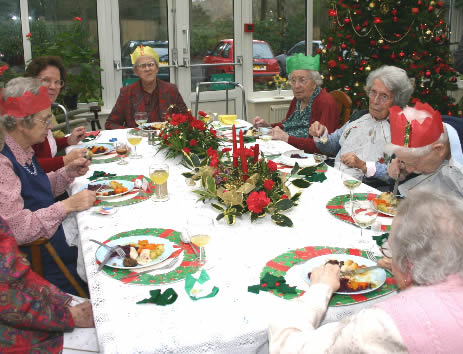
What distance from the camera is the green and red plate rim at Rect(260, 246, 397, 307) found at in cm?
118

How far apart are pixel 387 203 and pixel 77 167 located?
1.43 m

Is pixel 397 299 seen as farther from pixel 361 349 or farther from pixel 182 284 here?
pixel 182 284

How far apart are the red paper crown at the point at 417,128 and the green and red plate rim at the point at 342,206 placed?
0.91 ft

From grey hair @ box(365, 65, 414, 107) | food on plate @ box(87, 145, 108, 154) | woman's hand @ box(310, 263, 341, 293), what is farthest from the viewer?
food on plate @ box(87, 145, 108, 154)

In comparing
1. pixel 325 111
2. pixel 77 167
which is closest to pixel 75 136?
pixel 77 167

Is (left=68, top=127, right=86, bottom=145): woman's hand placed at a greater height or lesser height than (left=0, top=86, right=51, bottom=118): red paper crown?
lesser

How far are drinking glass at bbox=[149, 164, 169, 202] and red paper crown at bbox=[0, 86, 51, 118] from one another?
0.56m

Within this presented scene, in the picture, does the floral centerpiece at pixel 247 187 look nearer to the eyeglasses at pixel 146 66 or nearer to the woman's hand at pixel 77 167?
the woman's hand at pixel 77 167

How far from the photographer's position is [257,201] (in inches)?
64.0

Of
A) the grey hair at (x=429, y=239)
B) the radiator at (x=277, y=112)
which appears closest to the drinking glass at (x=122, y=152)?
the grey hair at (x=429, y=239)

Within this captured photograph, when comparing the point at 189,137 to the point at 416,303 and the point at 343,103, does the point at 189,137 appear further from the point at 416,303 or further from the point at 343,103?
the point at 416,303

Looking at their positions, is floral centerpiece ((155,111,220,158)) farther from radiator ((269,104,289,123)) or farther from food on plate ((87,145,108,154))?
radiator ((269,104,289,123))

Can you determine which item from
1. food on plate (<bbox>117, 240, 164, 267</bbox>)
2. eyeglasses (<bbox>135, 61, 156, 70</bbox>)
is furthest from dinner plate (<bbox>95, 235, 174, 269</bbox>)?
eyeglasses (<bbox>135, 61, 156, 70</bbox>)

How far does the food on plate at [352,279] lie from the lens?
121cm
